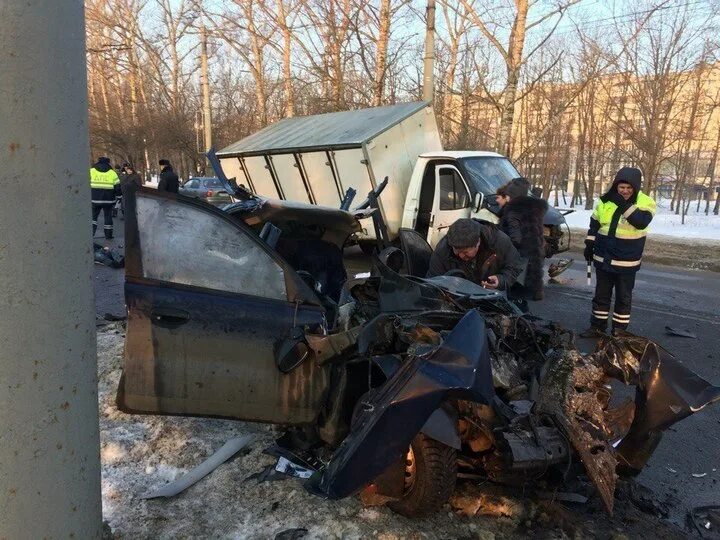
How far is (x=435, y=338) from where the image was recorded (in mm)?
2684

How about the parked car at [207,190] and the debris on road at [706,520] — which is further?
the parked car at [207,190]

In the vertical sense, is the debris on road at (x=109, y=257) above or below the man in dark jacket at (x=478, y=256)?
below

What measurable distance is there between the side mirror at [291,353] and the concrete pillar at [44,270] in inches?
49.6

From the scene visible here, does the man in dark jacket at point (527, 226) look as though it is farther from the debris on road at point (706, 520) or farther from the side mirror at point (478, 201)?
the debris on road at point (706, 520)

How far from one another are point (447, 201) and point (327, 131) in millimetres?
3382

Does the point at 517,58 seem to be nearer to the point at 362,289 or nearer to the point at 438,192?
the point at 438,192

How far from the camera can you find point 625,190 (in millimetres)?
5582

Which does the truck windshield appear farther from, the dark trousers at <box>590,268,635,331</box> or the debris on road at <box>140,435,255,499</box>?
the debris on road at <box>140,435,255,499</box>

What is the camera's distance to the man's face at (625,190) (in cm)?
554

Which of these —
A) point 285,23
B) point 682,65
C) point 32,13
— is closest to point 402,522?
point 32,13

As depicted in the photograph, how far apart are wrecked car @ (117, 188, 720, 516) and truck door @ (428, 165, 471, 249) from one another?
546cm

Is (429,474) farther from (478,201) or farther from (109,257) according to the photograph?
(109,257)

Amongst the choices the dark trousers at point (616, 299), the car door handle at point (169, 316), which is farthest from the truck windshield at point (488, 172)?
the car door handle at point (169, 316)

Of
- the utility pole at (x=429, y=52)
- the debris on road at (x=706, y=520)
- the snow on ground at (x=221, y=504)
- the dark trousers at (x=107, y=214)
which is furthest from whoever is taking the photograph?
the utility pole at (x=429, y=52)
